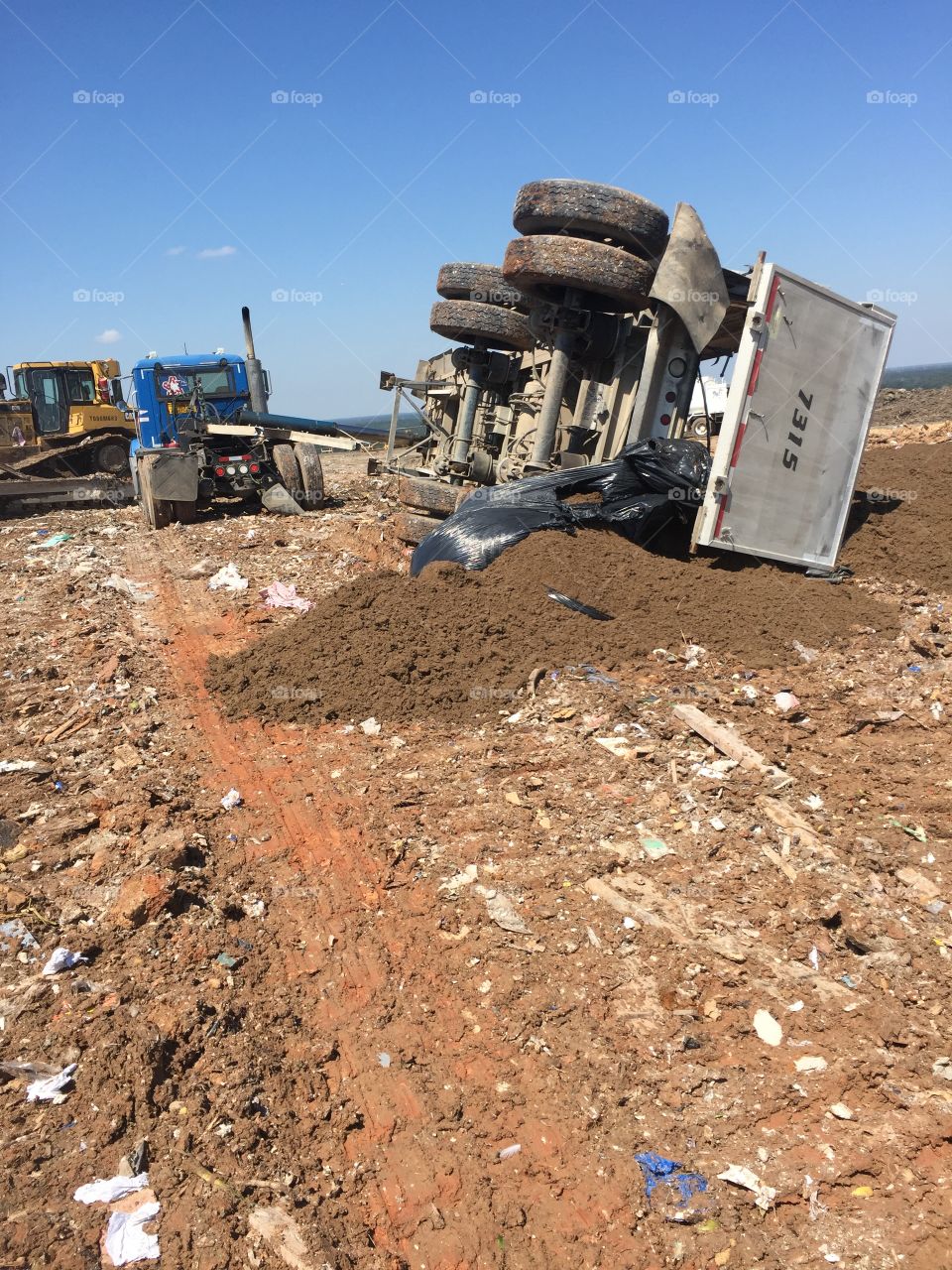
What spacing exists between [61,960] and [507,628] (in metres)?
3.24

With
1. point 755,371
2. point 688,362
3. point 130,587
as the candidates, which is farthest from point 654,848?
point 130,587

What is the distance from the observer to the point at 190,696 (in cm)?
556

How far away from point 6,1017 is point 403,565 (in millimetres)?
6128

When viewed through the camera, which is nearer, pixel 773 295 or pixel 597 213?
pixel 773 295

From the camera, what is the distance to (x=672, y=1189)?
2195 mm

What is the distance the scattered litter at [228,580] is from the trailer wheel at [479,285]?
4.34 meters

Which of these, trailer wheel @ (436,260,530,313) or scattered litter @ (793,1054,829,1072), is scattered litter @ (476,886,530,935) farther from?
trailer wheel @ (436,260,530,313)

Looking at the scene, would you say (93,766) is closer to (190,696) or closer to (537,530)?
(190,696)

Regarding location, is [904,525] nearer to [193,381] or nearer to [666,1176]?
[666,1176]

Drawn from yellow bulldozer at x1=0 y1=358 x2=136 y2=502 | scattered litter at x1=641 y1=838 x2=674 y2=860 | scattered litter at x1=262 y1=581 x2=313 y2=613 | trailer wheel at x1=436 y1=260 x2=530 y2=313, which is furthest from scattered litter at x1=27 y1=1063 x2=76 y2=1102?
yellow bulldozer at x1=0 y1=358 x2=136 y2=502

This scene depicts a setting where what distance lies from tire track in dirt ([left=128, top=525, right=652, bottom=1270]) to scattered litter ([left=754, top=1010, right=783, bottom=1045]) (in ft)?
2.21

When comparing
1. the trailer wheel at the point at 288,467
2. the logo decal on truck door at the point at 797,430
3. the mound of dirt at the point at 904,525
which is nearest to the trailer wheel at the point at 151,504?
the trailer wheel at the point at 288,467

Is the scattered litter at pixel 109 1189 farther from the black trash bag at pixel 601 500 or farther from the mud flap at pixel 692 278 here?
the mud flap at pixel 692 278

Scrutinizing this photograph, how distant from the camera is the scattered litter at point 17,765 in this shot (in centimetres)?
452
